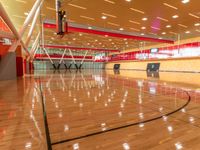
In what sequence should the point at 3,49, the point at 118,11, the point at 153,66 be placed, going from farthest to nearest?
the point at 153,66 < the point at 118,11 < the point at 3,49

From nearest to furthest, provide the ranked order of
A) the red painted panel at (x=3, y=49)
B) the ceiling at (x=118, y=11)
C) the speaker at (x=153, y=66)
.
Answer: the red painted panel at (x=3, y=49), the ceiling at (x=118, y=11), the speaker at (x=153, y=66)

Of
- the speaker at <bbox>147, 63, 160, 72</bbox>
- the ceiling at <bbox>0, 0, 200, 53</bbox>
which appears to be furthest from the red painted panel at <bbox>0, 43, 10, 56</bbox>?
the speaker at <bbox>147, 63, 160, 72</bbox>

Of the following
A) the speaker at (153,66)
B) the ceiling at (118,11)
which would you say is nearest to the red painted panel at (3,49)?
the ceiling at (118,11)

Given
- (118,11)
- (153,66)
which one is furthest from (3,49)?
(153,66)

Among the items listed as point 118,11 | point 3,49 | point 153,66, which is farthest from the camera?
Result: point 153,66

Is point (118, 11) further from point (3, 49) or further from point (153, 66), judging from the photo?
point (153, 66)

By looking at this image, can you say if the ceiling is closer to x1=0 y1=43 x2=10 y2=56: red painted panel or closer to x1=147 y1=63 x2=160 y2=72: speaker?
x1=0 y1=43 x2=10 y2=56: red painted panel

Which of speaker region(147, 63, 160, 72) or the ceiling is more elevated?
the ceiling

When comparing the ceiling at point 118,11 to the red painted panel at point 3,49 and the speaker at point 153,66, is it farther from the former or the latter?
the speaker at point 153,66

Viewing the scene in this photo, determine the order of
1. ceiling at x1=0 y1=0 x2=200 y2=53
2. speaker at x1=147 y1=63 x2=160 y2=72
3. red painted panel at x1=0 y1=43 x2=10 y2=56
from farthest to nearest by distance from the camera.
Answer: speaker at x1=147 y1=63 x2=160 y2=72 < ceiling at x1=0 y1=0 x2=200 y2=53 < red painted panel at x1=0 y1=43 x2=10 y2=56

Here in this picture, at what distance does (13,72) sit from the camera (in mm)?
8602

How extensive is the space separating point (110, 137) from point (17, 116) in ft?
4.30

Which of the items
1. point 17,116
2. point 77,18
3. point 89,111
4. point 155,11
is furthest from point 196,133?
point 77,18

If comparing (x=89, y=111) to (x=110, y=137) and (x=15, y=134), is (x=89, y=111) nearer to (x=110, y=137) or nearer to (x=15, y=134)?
(x=110, y=137)
